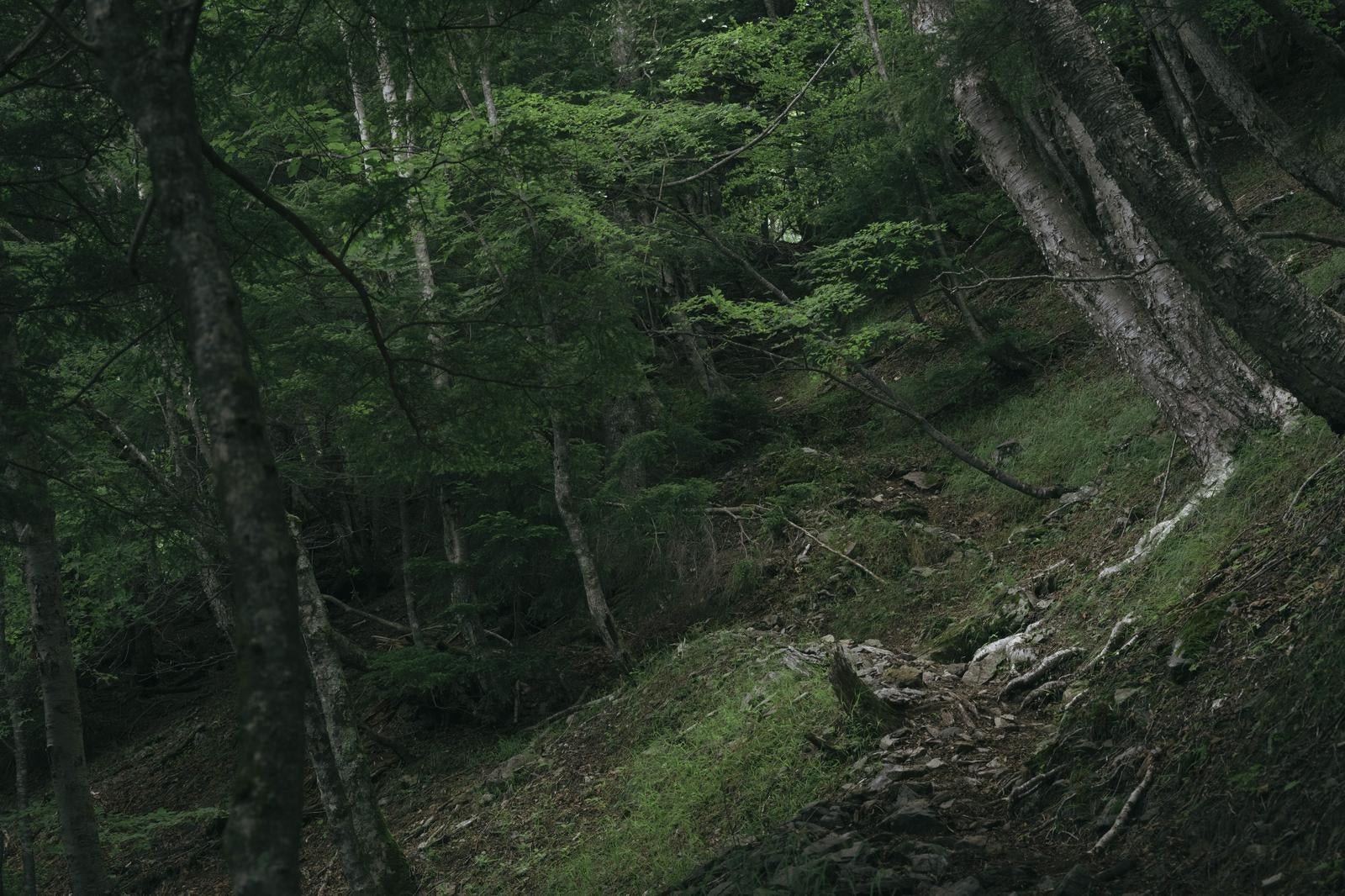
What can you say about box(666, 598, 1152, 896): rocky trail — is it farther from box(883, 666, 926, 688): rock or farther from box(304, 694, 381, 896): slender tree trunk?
box(304, 694, 381, 896): slender tree trunk

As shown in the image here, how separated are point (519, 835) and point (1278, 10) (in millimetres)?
7430

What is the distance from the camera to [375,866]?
7613 millimetres

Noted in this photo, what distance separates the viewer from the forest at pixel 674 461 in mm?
3953

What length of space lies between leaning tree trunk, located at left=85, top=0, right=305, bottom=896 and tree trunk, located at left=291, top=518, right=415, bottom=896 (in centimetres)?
544

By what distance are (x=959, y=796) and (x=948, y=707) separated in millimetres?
1190

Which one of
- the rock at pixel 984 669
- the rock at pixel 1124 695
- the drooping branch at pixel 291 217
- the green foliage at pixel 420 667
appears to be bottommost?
the rock at pixel 984 669

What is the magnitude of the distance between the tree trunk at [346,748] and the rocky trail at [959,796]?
3569 millimetres

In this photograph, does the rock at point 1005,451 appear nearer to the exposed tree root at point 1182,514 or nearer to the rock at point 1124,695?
the exposed tree root at point 1182,514

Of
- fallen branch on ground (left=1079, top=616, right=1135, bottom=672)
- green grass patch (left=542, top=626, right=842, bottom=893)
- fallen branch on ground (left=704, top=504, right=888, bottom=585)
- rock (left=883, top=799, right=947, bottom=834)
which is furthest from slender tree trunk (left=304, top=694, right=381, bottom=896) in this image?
fallen branch on ground (left=1079, top=616, right=1135, bottom=672)

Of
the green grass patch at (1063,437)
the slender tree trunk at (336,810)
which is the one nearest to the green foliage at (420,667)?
the slender tree trunk at (336,810)

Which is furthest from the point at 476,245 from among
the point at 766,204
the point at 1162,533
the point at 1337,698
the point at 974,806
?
the point at 1337,698

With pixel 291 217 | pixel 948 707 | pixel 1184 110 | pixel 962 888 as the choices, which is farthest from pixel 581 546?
pixel 1184 110

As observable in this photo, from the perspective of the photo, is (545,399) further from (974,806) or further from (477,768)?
(477,768)

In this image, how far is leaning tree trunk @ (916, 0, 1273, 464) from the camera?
22.2 feet
